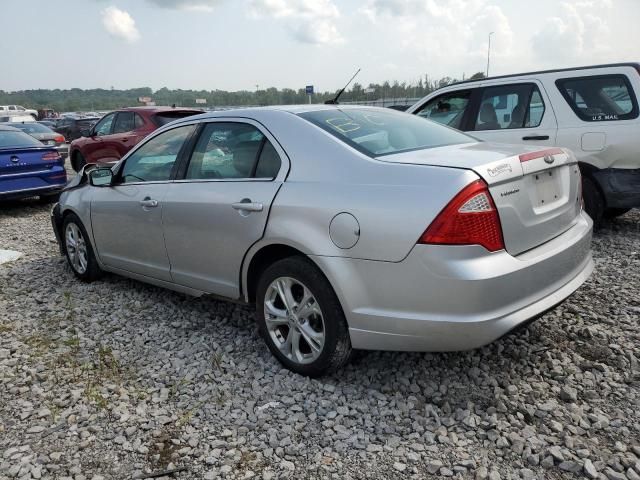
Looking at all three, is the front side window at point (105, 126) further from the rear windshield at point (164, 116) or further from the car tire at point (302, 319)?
the car tire at point (302, 319)

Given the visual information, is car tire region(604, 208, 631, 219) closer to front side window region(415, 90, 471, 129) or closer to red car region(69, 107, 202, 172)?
front side window region(415, 90, 471, 129)

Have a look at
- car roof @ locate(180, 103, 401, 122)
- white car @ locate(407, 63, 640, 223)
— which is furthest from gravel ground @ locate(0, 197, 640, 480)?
white car @ locate(407, 63, 640, 223)

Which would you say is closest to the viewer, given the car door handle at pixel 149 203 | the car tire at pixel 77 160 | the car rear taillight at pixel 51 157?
the car door handle at pixel 149 203

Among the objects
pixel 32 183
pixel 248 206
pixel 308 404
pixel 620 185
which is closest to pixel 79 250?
pixel 248 206

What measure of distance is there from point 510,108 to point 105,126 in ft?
28.3

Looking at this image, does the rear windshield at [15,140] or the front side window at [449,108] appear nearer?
the front side window at [449,108]

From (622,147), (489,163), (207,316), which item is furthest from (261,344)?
(622,147)

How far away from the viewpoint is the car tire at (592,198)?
5.60m

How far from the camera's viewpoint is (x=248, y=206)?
10.6 feet

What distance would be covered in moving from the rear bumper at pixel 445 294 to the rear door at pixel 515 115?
3411 millimetres

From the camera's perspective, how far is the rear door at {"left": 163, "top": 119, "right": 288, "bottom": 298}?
10.6 ft

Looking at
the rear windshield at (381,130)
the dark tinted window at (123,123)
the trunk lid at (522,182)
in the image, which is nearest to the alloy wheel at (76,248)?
the rear windshield at (381,130)

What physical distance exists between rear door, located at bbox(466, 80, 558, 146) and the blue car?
22.5 feet

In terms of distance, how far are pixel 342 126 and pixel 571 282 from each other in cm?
158
